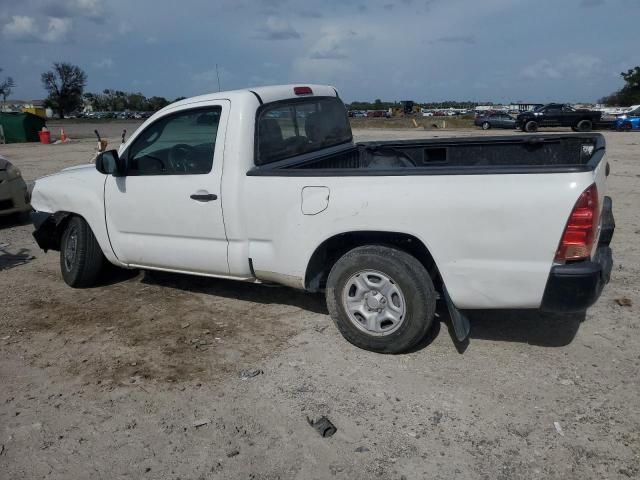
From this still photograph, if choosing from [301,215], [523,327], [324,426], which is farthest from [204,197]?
[523,327]

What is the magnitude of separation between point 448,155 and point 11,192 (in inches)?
257

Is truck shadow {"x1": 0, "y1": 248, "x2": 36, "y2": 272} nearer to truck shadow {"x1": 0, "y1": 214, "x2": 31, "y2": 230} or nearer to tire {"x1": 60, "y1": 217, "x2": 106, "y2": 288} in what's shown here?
tire {"x1": 60, "y1": 217, "x2": 106, "y2": 288}

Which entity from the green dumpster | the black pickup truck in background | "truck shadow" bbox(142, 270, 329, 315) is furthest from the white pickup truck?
the green dumpster

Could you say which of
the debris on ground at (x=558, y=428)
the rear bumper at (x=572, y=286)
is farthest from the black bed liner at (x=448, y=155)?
the debris on ground at (x=558, y=428)

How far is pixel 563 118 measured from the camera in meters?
30.5

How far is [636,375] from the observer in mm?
3621

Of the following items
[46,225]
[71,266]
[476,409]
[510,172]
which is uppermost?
[510,172]

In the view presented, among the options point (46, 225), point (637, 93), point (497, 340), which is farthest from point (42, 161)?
point (637, 93)

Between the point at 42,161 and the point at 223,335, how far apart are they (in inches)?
698

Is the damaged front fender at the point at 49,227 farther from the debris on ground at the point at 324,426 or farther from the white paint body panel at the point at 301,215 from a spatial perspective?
the debris on ground at the point at 324,426

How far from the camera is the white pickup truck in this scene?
338 centimetres

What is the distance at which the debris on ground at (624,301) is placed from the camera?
471cm

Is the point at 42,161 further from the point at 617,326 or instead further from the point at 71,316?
the point at 617,326

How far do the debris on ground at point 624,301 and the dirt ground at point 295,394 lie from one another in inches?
0.9
